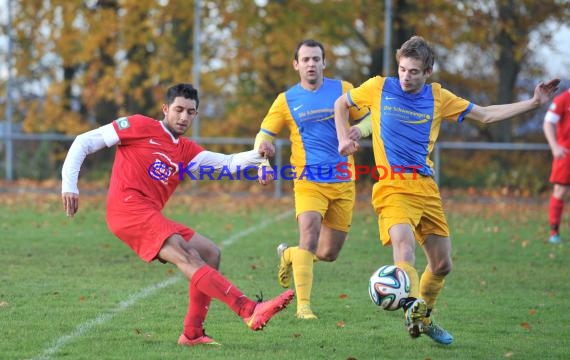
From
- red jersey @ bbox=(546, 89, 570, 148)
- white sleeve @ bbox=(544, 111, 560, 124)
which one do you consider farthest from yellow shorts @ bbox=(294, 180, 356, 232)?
red jersey @ bbox=(546, 89, 570, 148)

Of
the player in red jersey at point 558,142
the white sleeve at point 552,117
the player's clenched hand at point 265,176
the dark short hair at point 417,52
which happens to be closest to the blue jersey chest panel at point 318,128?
the player's clenched hand at point 265,176

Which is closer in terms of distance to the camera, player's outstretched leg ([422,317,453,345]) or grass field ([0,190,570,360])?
grass field ([0,190,570,360])

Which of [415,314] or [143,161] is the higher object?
[143,161]

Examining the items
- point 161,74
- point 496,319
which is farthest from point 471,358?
point 161,74

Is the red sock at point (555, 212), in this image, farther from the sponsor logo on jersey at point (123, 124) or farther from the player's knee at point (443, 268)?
the sponsor logo on jersey at point (123, 124)

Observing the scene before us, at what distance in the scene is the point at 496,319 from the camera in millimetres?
7523

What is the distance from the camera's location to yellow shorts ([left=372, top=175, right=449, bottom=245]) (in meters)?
6.51

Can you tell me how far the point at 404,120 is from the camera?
6762mm

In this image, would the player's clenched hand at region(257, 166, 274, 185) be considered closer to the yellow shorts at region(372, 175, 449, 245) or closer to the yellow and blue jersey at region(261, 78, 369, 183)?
the yellow shorts at region(372, 175, 449, 245)

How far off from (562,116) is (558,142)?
1.62ft

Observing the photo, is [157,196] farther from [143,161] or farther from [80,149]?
[80,149]

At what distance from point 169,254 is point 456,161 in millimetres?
16048

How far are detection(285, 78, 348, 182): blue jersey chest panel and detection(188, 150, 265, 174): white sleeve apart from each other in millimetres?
1172

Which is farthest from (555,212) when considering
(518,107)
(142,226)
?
(142,226)
